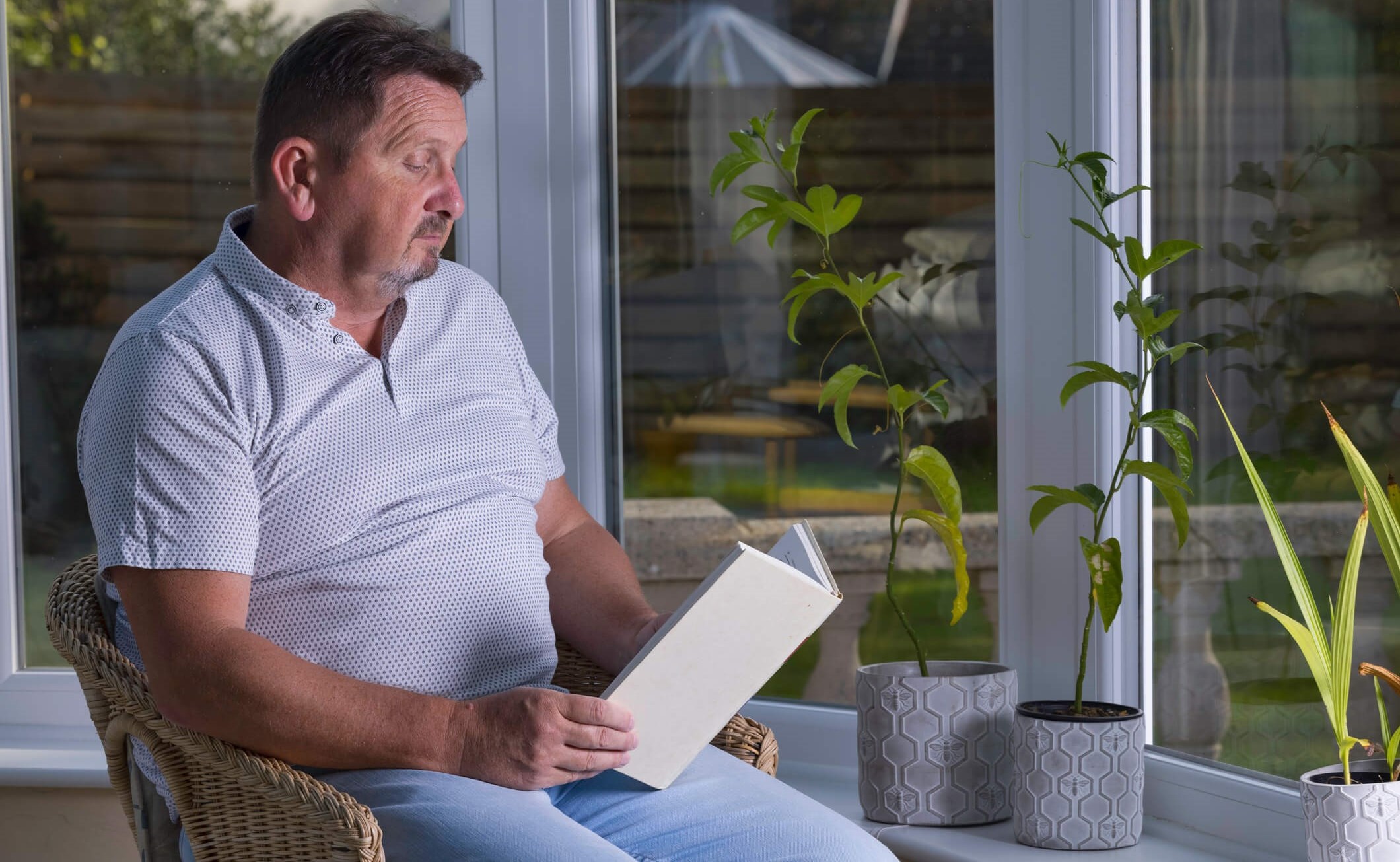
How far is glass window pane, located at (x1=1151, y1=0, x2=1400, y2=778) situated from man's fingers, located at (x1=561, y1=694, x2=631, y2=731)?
3.08 feet

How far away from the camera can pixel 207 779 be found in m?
1.39

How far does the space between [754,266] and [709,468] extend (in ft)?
1.17

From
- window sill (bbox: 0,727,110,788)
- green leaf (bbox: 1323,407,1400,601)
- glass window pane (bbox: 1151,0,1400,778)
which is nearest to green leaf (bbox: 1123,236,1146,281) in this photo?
glass window pane (bbox: 1151,0,1400,778)

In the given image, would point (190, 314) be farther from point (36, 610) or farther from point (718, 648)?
point (36, 610)

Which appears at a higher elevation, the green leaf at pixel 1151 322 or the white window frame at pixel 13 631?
the green leaf at pixel 1151 322

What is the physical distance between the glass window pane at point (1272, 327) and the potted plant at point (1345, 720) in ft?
0.76

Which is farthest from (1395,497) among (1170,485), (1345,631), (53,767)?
(53,767)

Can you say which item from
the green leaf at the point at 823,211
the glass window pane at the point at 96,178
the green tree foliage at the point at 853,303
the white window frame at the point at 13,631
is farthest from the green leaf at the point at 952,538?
the white window frame at the point at 13,631

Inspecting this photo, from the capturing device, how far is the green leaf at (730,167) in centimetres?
195

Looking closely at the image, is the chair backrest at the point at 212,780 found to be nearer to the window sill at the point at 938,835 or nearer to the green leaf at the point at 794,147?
the window sill at the point at 938,835

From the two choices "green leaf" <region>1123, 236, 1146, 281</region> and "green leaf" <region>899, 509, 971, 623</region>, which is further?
"green leaf" <region>899, 509, 971, 623</region>

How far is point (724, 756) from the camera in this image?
1.61m

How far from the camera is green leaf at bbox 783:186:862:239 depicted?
188 cm

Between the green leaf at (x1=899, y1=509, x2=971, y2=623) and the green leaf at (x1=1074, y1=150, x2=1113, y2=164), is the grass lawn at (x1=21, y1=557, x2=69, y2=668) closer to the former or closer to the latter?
the green leaf at (x1=899, y1=509, x2=971, y2=623)
